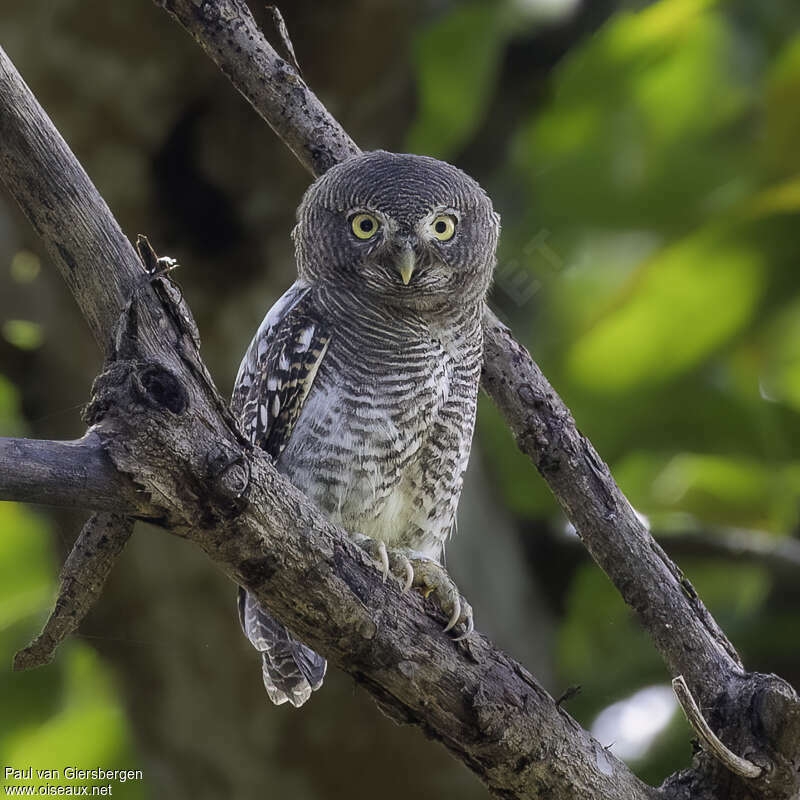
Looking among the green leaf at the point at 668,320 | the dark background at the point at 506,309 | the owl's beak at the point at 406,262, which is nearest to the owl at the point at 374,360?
the owl's beak at the point at 406,262

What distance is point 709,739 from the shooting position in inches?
93.7

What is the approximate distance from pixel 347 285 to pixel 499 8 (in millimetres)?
4157

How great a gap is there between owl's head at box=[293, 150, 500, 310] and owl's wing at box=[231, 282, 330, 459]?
15 centimetres

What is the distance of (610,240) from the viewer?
20.6ft

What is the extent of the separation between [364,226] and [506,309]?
2.27m

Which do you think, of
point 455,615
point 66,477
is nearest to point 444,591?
point 455,615

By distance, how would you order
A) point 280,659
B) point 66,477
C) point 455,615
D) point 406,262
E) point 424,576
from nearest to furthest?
point 66,477
point 455,615
point 424,576
point 406,262
point 280,659

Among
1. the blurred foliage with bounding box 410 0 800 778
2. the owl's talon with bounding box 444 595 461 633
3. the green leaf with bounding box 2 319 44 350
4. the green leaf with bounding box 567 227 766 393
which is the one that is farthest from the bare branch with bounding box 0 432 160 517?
the green leaf with bounding box 567 227 766 393

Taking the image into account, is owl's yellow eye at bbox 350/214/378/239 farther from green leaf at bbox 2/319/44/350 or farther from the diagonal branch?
green leaf at bbox 2/319/44/350

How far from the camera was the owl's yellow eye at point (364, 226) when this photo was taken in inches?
120

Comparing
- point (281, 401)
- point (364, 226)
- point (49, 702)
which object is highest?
point (364, 226)

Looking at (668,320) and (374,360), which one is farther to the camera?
(668,320)

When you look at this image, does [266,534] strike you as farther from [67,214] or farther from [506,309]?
[506,309]

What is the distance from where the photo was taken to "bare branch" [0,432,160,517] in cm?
170
